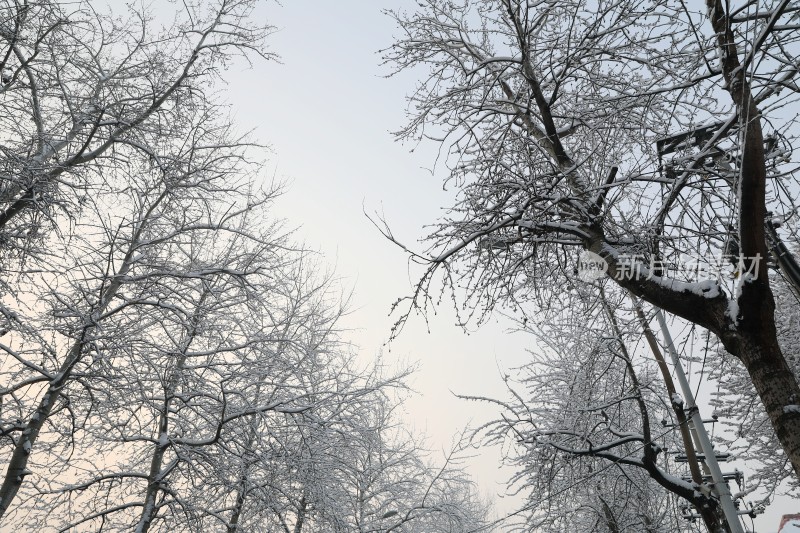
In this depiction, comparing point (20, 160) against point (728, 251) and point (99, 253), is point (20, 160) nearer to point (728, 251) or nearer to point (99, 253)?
point (99, 253)

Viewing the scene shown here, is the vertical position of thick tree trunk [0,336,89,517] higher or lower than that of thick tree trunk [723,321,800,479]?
higher

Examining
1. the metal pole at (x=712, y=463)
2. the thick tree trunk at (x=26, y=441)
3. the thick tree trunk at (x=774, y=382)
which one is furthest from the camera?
the metal pole at (x=712, y=463)

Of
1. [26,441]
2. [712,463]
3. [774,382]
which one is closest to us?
[774,382]

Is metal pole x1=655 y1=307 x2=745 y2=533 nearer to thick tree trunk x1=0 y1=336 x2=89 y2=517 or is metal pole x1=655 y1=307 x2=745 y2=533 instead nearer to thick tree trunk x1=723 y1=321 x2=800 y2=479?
thick tree trunk x1=723 y1=321 x2=800 y2=479

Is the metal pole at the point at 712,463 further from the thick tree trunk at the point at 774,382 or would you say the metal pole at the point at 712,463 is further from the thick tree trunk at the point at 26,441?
the thick tree trunk at the point at 26,441

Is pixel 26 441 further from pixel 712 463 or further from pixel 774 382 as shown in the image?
pixel 712 463

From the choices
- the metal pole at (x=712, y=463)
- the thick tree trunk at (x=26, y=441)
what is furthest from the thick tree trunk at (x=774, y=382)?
the thick tree trunk at (x=26, y=441)

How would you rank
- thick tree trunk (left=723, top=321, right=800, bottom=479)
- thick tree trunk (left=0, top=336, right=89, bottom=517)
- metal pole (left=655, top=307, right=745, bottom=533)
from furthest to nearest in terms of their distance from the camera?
metal pole (left=655, top=307, right=745, bottom=533) < thick tree trunk (left=0, top=336, right=89, bottom=517) < thick tree trunk (left=723, top=321, right=800, bottom=479)

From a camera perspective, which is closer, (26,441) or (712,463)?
(26,441)

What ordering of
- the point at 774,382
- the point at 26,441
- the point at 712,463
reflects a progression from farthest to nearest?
1. the point at 712,463
2. the point at 26,441
3. the point at 774,382

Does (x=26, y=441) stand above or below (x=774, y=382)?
above

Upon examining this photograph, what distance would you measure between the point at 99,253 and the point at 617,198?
19.9ft

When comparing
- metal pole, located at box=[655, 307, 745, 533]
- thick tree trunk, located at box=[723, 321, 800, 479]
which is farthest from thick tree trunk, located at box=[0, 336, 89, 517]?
metal pole, located at box=[655, 307, 745, 533]

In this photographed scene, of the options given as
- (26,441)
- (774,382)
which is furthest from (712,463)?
(26,441)
